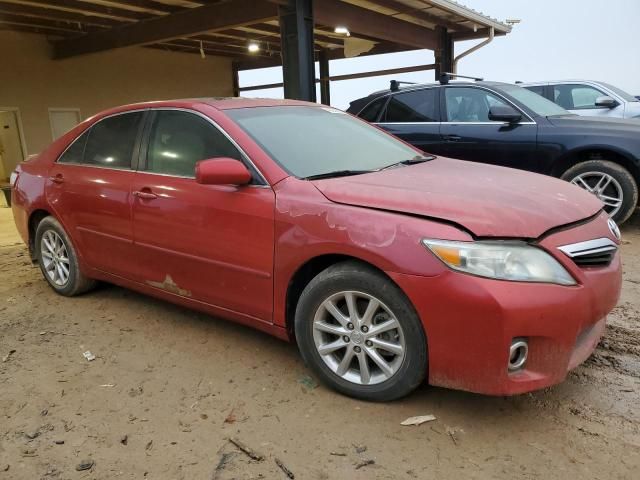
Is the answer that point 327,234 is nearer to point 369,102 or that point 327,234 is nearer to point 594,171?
point 594,171

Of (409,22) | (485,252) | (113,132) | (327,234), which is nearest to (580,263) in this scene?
(485,252)

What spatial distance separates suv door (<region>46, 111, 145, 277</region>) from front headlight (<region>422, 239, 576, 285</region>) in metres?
2.23

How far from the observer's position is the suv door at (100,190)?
3576 mm

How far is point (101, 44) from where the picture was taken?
10227 mm

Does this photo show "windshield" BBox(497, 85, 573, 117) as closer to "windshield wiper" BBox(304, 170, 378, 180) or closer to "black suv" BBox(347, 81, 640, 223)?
"black suv" BBox(347, 81, 640, 223)

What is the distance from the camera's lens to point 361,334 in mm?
2549

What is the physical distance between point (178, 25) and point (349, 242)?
763cm

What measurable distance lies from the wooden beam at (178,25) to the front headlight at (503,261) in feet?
20.8

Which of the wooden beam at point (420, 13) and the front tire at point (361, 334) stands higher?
the wooden beam at point (420, 13)

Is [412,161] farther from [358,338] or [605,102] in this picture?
[605,102]

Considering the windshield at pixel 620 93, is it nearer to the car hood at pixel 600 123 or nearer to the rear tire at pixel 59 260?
the car hood at pixel 600 123


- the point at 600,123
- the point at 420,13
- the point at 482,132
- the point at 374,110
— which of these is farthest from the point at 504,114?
the point at 420,13

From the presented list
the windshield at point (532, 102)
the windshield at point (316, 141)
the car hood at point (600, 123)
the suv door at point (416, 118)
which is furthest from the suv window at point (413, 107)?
the windshield at point (316, 141)

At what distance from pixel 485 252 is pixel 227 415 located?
144 centimetres
